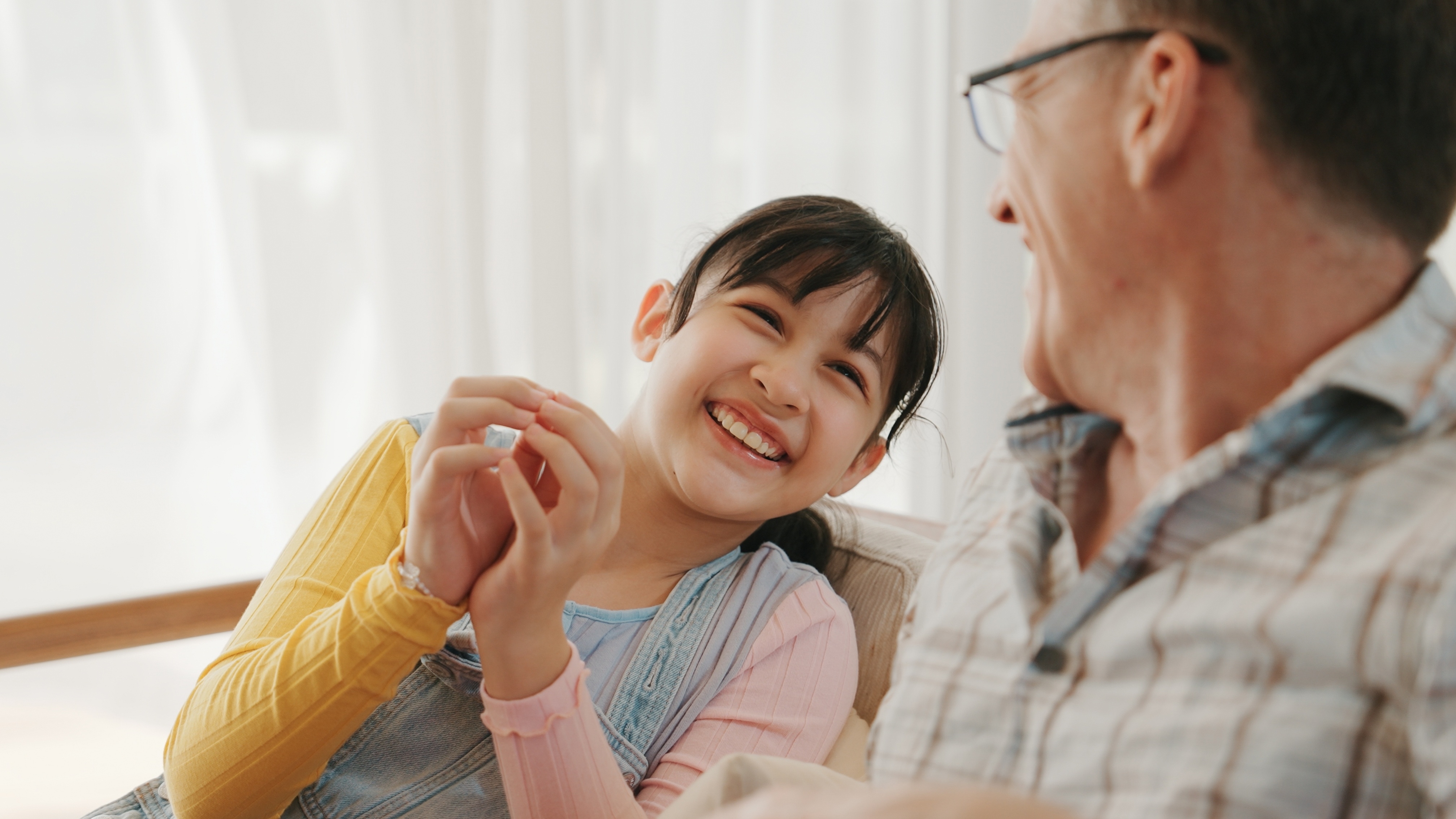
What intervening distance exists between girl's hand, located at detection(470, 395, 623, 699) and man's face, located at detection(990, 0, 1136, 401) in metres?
0.38

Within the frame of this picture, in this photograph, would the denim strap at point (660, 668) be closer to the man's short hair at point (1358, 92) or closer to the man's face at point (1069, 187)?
the man's face at point (1069, 187)

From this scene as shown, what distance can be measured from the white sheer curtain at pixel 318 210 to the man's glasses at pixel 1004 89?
4.07 feet

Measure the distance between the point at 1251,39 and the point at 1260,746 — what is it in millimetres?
439

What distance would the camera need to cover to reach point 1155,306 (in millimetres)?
764

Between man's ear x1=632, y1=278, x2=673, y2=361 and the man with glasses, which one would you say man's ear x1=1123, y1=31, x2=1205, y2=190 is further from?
man's ear x1=632, y1=278, x2=673, y2=361

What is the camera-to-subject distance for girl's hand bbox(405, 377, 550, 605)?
92 centimetres

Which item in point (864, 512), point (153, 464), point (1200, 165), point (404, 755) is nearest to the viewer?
point (1200, 165)

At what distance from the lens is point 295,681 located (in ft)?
3.24

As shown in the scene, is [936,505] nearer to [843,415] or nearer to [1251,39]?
[843,415]

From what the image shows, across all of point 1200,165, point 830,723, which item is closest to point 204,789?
point 830,723

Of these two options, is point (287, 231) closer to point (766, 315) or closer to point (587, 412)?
point (766, 315)

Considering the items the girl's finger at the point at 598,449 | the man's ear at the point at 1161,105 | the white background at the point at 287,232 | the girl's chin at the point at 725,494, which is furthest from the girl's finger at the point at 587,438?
the white background at the point at 287,232

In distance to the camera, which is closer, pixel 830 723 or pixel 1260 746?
pixel 1260 746

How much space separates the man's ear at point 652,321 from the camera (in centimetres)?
145
